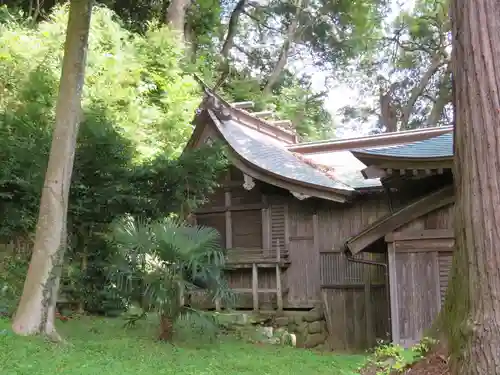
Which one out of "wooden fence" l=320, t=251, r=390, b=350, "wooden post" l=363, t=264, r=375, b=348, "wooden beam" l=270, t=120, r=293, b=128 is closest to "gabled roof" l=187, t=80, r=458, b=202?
"wooden beam" l=270, t=120, r=293, b=128

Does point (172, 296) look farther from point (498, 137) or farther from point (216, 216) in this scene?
point (216, 216)

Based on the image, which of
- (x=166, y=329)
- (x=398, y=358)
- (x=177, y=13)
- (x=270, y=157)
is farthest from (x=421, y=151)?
(x=177, y=13)

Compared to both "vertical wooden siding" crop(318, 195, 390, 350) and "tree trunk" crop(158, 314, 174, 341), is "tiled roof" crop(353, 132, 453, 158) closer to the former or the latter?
"vertical wooden siding" crop(318, 195, 390, 350)

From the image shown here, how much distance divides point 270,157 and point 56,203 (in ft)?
25.1

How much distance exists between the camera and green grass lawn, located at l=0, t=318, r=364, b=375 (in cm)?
675

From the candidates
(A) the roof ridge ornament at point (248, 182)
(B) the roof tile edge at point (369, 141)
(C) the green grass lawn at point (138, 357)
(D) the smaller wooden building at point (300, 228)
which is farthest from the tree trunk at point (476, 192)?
(B) the roof tile edge at point (369, 141)

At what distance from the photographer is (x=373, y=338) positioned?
531 inches

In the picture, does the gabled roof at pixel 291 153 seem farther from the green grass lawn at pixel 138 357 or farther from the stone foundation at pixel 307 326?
the green grass lawn at pixel 138 357

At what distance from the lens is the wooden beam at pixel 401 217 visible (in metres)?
10.5

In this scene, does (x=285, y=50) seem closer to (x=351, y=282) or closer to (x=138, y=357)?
(x=351, y=282)

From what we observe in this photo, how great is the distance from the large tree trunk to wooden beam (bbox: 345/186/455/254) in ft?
17.8

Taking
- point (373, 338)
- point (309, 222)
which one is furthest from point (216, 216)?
point (373, 338)

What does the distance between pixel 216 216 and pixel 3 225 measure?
19.0 ft

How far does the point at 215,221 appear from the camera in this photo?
15.4m
